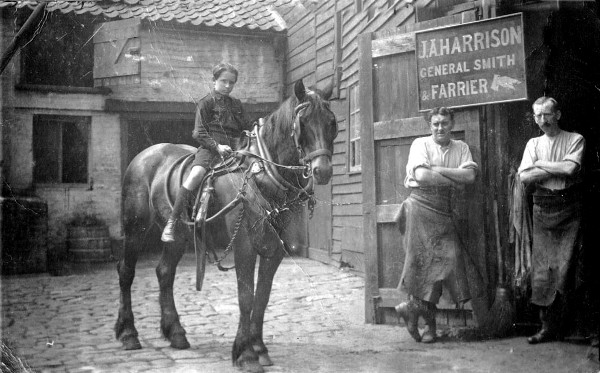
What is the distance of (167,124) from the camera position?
11.0m

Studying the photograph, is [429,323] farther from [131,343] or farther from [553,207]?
[131,343]

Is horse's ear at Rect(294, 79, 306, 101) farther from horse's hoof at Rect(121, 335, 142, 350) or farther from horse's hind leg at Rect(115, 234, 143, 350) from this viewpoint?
horse's hoof at Rect(121, 335, 142, 350)

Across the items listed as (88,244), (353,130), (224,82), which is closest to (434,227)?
(224,82)

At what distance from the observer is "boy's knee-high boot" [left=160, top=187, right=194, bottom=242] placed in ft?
14.9

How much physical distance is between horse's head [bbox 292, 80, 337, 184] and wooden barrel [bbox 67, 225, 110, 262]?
23.7 feet

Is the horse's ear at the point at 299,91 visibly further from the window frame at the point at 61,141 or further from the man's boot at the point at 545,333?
the window frame at the point at 61,141

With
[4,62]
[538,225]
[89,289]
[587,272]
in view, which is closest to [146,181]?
[4,62]

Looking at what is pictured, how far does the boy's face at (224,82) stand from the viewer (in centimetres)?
436

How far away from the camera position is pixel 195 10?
29.6 ft

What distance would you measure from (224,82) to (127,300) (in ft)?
7.12

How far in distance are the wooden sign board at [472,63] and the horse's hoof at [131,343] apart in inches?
130

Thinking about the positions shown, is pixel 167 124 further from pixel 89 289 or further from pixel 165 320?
pixel 165 320

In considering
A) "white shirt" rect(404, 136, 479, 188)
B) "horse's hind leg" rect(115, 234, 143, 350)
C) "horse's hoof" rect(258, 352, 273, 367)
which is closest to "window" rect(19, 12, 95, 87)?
"horse's hind leg" rect(115, 234, 143, 350)

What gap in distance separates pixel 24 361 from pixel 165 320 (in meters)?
1.16
